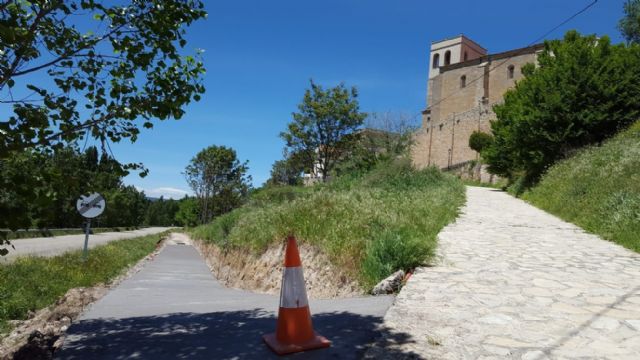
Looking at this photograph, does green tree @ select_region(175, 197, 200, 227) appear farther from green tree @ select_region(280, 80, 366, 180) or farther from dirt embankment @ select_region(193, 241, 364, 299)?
dirt embankment @ select_region(193, 241, 364, 299)

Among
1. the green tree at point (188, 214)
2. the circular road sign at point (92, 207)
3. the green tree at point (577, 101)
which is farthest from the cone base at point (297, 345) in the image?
the green tree at point (188, 214)

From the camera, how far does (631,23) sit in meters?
35.0

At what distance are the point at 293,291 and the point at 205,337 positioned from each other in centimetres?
112

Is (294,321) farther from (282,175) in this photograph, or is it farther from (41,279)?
(282,175)

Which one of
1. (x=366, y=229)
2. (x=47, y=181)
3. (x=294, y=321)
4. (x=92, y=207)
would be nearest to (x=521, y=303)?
(x=294, y=321)

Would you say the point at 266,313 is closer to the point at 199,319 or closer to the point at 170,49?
the point at 199,319

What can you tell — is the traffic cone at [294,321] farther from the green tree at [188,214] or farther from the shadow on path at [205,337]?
the green tree at [188,214]


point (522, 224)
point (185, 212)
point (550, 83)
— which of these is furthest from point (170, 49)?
point (185, 212)

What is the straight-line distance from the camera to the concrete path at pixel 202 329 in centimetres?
368

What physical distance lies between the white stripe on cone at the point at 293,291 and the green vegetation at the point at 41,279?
229 inches

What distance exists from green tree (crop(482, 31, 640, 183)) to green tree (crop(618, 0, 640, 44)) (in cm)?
2116

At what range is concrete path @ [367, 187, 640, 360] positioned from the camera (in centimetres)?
346

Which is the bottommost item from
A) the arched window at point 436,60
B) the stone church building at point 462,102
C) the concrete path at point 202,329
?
the concrete path at point 202,329

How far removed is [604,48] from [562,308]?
1725cm
